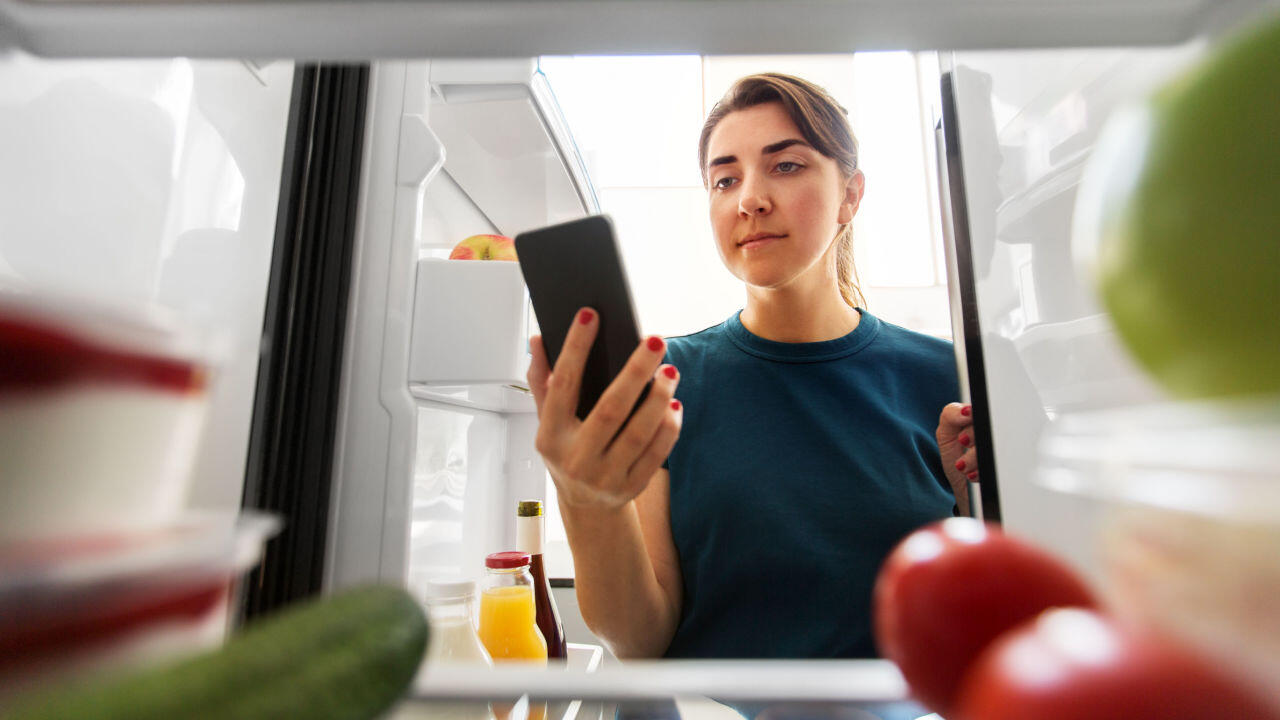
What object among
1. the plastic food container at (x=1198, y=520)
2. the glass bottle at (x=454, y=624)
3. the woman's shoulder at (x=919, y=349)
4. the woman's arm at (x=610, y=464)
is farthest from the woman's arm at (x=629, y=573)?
the plastic food container at (x=1198, y=520)

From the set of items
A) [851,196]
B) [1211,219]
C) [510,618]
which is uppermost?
[851,196]

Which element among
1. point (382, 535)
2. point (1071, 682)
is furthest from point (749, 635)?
point (1071, 682)

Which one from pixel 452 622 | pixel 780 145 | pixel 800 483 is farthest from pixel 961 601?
pixel 780 145

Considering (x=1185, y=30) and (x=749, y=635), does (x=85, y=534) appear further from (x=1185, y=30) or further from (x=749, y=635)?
(x=749, y=635)

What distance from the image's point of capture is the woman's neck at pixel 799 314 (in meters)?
1.01

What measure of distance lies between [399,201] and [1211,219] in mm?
676

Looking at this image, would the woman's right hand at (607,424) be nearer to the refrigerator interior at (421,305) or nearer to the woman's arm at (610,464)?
the woman's arm at (610,464)

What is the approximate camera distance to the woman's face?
89cm

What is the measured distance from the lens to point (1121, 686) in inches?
4.8

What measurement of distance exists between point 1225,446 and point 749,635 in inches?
31.2

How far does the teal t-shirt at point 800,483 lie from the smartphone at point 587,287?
38 centimetres

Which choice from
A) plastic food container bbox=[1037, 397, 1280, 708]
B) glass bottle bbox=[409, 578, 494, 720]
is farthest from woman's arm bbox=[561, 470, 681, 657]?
plastic food container bbox=[1037, 397, 1280, 708]

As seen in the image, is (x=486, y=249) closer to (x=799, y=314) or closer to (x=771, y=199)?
(x=771, y=199)

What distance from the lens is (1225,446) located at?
12 centimetres
